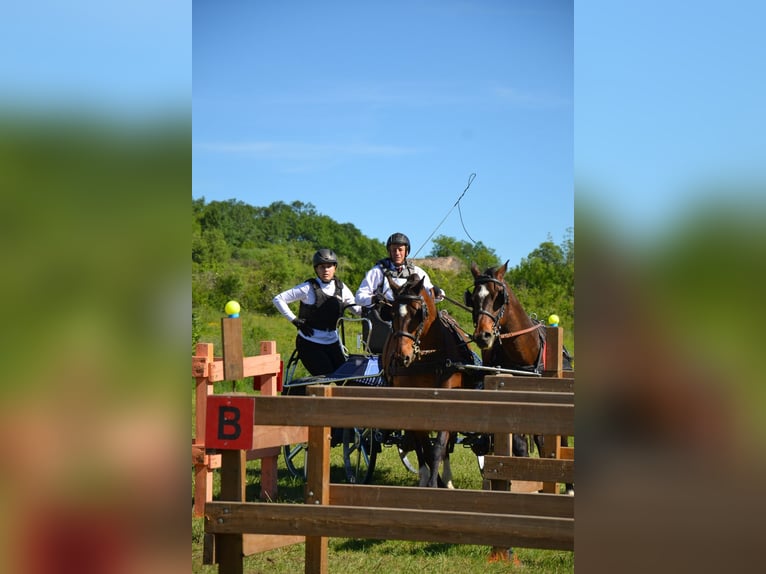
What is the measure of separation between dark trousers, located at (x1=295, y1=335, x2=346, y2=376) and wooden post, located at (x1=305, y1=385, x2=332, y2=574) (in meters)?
4.37

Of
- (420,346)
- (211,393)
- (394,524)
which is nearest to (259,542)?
(394,524)

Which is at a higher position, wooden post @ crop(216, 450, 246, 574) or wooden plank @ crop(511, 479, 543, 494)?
wooden post @ crop(216, 450, 246, 574)

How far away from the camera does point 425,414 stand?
142 inches

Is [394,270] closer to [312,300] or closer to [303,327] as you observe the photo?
[312,300]

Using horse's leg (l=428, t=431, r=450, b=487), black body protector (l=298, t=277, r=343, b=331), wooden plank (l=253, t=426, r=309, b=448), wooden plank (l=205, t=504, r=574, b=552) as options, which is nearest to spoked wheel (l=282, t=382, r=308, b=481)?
black body protector (l=298, t=277, r=343, b=331)

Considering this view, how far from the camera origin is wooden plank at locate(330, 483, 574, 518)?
3.65m

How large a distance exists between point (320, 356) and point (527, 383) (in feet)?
9.64

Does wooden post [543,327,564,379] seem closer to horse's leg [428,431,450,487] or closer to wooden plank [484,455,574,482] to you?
horse's leg [428,431,450,487]
